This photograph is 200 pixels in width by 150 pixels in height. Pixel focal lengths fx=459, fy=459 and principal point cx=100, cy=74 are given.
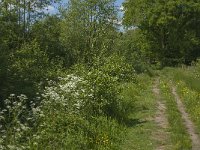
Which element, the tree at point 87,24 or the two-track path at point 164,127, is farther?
the tree at point 87,24

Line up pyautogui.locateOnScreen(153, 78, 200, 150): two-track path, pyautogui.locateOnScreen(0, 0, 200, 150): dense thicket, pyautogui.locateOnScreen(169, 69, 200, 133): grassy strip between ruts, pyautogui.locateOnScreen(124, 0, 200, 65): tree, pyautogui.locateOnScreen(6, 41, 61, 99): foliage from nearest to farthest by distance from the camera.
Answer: pyautogui.locateOnScreen(0, 0, 200, 150): dense thicket, pyautogui.locateOnScreen(153, 78, 200, 150): two-track path, pyautogui.locateOnScreen(6, 41, 61, 99): foliage, pyautogui.locateOnScreen(169, 69, 200, 133): grassy strip between ruts, pyautogui.locateOnScreen(124, 0, 200, 65): tree

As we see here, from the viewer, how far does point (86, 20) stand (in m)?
53.8

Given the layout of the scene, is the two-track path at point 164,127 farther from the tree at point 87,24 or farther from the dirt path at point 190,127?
the tree at point 87,24

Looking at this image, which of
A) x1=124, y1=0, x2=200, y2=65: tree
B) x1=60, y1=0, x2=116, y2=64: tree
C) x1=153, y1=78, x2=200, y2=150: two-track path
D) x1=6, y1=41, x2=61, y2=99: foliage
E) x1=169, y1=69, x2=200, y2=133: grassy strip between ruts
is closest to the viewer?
x1=153, y1=78, x2=200, y2=150: two-track path

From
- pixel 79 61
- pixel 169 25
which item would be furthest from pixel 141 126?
pixel 169 25

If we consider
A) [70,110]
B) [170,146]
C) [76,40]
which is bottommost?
[170,146]

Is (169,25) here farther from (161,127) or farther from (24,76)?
(161,127)

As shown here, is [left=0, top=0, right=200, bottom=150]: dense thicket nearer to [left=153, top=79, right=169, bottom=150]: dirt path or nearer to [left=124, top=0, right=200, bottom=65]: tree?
[left=124, top=0, right=200, bottom=65]: tree

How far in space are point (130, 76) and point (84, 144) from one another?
1652 centimetres

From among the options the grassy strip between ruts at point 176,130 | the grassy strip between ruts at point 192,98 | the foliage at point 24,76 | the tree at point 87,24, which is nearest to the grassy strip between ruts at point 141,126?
the grassy strip between ruts at point 176,130

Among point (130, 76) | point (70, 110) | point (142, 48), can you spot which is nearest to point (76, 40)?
point (142, 48)

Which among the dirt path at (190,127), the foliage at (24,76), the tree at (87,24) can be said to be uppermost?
the tree at (87,24)

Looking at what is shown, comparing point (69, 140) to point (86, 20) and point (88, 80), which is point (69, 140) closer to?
point (88, 80)

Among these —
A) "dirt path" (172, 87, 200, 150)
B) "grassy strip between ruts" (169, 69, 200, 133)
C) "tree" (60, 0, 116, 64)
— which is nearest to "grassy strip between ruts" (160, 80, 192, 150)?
"dirt path" (172, 87, 200, 150)
